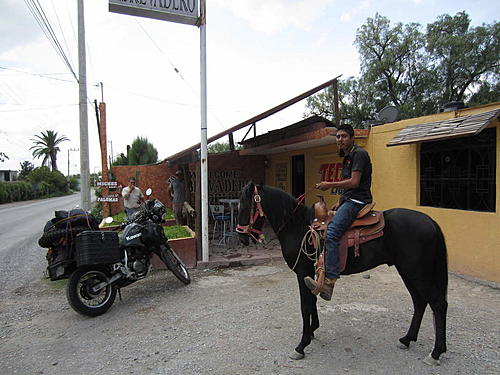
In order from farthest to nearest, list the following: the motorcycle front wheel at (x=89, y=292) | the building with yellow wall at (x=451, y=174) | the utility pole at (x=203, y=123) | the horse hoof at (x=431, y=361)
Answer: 1. the utility pole at (x=203, y=123)
2. the building with yellow wall at (x=451, y=174)
3. the motorcycle front wheel at (x=89, y=292)
4. the horse hoof at (x=431, y=361)

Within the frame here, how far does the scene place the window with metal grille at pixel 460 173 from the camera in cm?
477

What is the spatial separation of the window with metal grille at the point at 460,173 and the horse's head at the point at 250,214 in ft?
13.0

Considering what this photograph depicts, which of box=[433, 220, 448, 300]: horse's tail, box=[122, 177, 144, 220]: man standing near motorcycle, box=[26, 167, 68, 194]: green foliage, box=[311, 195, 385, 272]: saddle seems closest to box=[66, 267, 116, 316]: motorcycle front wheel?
box=[311, 195, 385, 272]: saddle

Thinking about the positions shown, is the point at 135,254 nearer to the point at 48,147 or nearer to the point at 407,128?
the point at 407,128

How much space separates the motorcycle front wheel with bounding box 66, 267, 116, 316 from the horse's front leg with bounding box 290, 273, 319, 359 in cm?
260

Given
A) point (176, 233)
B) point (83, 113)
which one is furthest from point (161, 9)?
point (176, 233)

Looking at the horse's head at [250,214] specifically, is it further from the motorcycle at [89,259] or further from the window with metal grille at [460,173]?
the window with metal grille at [460,173]

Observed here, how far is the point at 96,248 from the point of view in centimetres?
399

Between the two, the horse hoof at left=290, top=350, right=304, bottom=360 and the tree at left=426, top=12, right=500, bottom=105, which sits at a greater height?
the tree at left=426, top=12, right=500, bottom=105

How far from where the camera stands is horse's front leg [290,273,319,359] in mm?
2969

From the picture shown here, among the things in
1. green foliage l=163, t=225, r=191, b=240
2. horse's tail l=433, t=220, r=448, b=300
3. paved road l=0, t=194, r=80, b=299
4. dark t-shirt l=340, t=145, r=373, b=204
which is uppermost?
dark t-shirt l=340, t=145, r=373, b=204

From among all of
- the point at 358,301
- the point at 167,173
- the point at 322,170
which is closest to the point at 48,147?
the point at 167,173

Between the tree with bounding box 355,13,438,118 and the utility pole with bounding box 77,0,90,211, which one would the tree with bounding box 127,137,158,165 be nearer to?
the utility pole with bounding box 77,0,90,211

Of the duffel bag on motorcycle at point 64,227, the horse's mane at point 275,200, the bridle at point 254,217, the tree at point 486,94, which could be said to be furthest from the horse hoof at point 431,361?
the tree at point 486,94
